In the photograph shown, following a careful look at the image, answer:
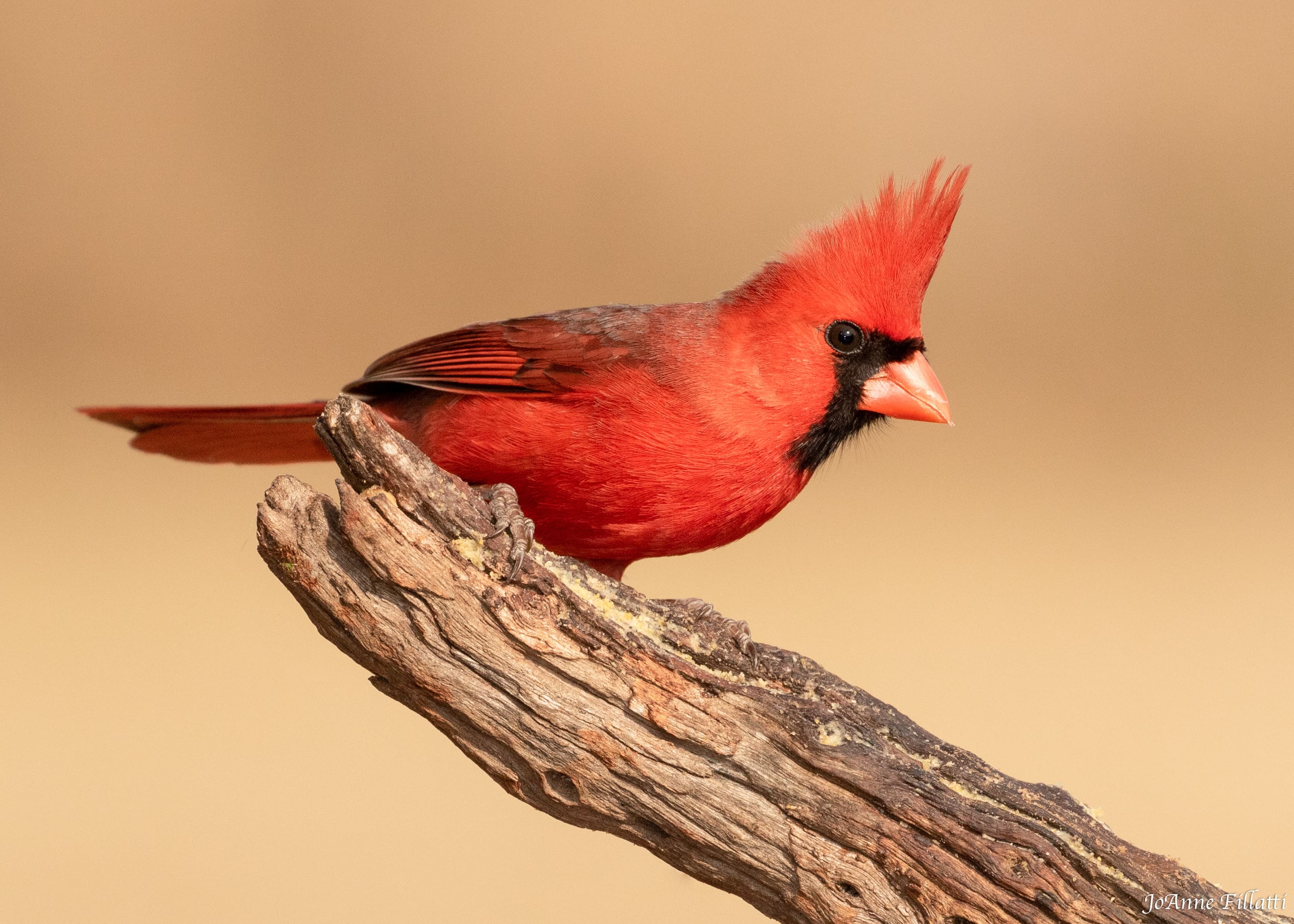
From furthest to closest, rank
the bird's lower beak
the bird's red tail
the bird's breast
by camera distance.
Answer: the bird's red tail, the bird's lower beak, the bird's breast

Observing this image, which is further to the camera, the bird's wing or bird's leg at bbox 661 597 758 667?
the bird's wing

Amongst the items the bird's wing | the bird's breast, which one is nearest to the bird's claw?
the bird's breast

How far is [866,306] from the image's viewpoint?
2.20 metres

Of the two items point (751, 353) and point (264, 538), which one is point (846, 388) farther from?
point (264, 538)

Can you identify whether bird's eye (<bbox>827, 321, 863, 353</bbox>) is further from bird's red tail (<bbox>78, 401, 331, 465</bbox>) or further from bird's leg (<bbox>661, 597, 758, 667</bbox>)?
bird's red tail (<bbox>78, 401, 331, 465</bbox>)

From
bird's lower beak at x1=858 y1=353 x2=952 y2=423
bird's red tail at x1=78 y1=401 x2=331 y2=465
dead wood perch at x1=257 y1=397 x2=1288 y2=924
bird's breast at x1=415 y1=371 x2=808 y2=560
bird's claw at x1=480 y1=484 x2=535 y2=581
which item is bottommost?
dead wood perch at x1=257 y1=397 x2=1288 y2=924

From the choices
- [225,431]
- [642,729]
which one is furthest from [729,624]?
[225,431]

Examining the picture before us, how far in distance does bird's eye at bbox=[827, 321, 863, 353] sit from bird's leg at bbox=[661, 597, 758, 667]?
0.54 metres

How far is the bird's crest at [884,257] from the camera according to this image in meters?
2.19

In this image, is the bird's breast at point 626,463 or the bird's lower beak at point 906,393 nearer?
the bird's breast at point 626,463

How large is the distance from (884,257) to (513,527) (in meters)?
0.87

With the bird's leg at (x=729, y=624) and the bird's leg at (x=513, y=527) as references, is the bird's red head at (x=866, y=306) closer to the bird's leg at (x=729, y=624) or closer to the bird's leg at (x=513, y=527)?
the bird's leg at (x=729, y=624)

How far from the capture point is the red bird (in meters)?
2.12
